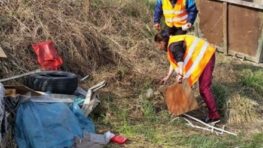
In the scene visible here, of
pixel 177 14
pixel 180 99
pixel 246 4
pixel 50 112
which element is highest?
pixel 177 14

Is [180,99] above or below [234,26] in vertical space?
below

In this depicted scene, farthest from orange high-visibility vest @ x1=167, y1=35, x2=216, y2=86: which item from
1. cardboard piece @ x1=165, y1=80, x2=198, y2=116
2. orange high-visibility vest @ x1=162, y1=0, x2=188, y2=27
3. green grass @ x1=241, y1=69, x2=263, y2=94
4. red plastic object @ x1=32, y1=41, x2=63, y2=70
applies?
green grass @ x1=241, y1=69, x2=263, y2=94

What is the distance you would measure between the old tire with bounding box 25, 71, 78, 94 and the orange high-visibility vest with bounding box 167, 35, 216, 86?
126 cm

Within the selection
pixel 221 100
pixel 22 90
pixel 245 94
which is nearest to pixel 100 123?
pixel 22 90

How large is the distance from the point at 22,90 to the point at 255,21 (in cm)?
478

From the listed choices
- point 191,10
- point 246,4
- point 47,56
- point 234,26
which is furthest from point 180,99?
point 234,26

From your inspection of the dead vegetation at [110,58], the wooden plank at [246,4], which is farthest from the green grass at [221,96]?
the wooden plank at [246,4]

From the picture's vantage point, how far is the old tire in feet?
20.4

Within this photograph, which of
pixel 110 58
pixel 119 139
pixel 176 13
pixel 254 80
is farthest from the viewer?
pixel 110 58

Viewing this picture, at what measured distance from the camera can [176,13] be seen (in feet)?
23.2

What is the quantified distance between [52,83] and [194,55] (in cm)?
173

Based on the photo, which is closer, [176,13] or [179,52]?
[179,52]

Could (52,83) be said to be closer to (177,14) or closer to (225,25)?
(177,14)

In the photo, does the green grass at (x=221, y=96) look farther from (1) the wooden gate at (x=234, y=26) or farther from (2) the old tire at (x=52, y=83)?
(1) the wooden gate at (x=234, y=26)
